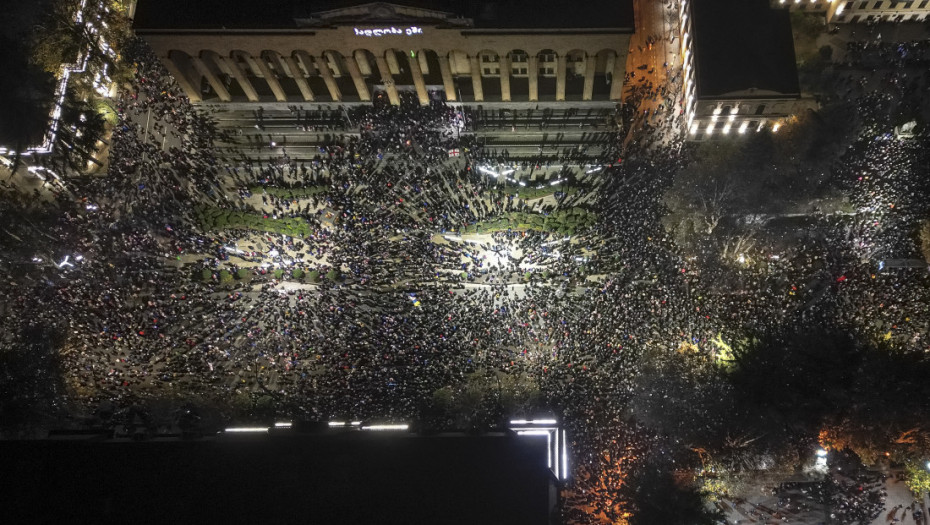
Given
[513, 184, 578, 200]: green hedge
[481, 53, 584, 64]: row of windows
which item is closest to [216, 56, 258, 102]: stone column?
[481, 53, 584, 64]: row of windows

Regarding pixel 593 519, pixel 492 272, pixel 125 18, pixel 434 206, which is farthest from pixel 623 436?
pixel 125 18

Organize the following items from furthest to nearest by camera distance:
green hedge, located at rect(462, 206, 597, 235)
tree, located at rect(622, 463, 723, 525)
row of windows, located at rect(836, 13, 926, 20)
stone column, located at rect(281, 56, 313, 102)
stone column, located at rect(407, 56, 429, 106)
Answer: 1. row of windows, located at rect(836, 13, 926, 20)
2. stone column, located at rect(281, 56, 313, 102)
3. stone column, located at rect(407, 56, 429, 106)
4. green hedge, located at rect(462, 206, 597, 235)
5. tree, located at rect(622, 463, 723, 525)

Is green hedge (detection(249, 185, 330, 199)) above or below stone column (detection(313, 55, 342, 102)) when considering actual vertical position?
below

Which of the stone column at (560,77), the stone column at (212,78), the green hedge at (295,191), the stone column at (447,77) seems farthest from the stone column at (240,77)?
the stone column at (560,77)

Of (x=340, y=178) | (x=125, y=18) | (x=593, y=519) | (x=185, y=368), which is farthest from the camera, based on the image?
(x=125, y=18)

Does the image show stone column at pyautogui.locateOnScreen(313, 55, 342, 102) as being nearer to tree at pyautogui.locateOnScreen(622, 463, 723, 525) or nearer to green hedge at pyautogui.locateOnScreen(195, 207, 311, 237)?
green hedge at pyautogui.locateOnScreen(195, 207, 311, 237)

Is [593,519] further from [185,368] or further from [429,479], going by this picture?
[185,368]

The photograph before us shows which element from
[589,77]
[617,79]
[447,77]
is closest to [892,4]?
[617,79]

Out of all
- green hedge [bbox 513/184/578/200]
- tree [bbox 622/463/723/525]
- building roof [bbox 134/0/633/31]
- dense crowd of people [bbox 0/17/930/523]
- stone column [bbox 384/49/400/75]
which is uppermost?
building roof [bbox 134/0/633/31]
